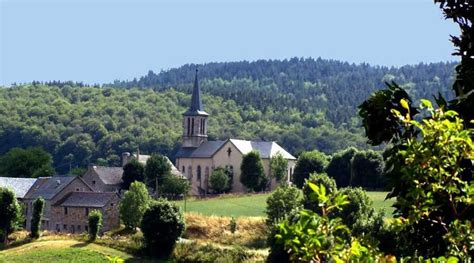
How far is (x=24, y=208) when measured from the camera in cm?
8225

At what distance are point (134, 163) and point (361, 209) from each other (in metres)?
43.5

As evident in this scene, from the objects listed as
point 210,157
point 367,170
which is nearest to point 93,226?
point 367,170

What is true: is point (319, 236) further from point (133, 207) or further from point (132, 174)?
point (132, 174)

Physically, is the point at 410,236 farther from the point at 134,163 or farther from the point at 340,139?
the point at 340,139

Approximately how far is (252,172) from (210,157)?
7.99 metres

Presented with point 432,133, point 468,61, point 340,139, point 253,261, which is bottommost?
point 253,261

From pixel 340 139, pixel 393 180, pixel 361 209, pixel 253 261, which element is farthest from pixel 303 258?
pixel 340 139

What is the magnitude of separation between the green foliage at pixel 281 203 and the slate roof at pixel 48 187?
862 inches

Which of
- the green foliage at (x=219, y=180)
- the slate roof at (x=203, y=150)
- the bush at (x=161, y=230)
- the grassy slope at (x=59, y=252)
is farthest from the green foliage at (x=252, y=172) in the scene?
the bush at (x=161, y=230)

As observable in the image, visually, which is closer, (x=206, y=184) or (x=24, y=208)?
(x=24, y=208)

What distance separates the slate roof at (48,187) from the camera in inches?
3260

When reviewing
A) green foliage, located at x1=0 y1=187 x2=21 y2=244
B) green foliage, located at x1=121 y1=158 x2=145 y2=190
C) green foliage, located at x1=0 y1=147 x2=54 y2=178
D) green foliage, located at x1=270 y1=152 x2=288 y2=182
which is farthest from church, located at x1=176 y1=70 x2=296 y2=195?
green foliage, located at x1=0 y1=187 x2=21 y2=244

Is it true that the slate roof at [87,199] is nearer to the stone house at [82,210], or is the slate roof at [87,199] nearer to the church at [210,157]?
the stone house at [82,210]

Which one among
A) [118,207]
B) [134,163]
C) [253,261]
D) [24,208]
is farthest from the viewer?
[134,163]
